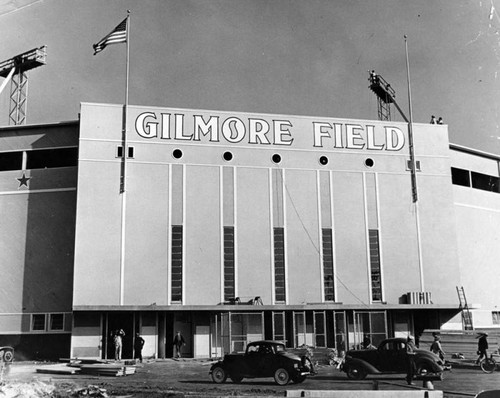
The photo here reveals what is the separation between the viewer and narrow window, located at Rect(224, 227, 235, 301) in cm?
3406

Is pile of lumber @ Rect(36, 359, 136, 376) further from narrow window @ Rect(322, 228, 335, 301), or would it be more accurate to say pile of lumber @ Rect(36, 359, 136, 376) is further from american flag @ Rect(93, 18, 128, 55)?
american flag @ Rect(93, 18, 128, 55)

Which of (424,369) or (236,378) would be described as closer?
(236,378)

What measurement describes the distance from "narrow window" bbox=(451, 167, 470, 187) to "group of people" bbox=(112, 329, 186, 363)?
19.8 meters

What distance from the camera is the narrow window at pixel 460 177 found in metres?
40.3

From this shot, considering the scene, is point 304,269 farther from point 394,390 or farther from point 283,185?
point 394,390

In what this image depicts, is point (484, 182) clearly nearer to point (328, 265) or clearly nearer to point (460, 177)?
point (460, 177)

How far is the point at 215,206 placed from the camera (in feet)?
114

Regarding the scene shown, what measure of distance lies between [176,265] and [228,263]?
110 inches

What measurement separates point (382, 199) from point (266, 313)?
956cm

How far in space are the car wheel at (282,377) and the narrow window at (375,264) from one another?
14512mm

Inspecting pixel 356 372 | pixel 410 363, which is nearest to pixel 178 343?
pixel 356 372

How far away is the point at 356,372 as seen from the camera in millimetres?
23641

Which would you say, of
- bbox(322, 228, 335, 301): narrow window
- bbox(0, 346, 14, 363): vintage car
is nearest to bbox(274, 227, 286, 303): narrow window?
bbox(322, 228, 335, 301): narrow window

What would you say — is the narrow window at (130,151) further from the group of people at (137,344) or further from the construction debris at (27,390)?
the construction debris at (27,390)
